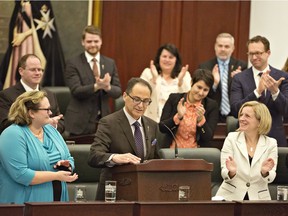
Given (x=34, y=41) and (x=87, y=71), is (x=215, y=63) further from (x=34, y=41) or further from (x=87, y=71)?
(x=34, y=41)

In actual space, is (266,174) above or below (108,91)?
below

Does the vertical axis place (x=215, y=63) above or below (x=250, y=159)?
above

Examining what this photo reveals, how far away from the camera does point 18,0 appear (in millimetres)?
8680

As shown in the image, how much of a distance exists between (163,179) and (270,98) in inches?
82.5

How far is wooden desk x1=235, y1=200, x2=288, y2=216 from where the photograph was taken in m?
5.07

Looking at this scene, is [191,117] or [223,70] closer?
[191,117]

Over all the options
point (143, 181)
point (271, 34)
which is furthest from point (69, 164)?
point (271, 34)

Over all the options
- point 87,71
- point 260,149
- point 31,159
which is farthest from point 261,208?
point 87,71

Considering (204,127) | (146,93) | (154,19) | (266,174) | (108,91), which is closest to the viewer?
(146,93)

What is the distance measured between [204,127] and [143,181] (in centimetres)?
185

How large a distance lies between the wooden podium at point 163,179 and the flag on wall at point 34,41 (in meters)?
3.63

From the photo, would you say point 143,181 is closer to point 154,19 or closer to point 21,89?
point 21,89

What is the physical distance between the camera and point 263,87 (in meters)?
6.86

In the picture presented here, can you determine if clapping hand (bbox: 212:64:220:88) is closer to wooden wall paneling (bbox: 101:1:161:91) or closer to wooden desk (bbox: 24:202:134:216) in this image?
wooden wall paneling (bbox: 101:1:161:91)
